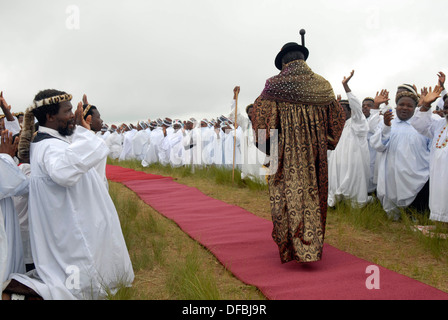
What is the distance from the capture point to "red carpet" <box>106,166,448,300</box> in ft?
8.71

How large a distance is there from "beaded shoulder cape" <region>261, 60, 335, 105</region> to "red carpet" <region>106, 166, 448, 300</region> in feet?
4.81

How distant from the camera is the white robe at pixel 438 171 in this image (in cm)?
405

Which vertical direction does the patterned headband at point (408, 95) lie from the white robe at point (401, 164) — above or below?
above

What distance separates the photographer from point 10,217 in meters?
2.63

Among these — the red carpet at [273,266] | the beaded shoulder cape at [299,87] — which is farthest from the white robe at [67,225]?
the beaded shoulder cape at [299,87]

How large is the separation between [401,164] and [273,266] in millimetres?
2726

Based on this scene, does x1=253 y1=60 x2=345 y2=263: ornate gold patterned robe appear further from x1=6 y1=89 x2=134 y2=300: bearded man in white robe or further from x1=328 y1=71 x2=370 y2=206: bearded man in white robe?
x1=328 y1=71 x2=370 y2=206: bearded man in white robe

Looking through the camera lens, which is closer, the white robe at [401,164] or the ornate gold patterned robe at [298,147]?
the ornate gold patterned robe at [298,147]

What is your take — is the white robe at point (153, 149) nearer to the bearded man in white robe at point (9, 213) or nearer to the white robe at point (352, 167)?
the white robe at point (352, 167)

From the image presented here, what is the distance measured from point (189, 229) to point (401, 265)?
238cm

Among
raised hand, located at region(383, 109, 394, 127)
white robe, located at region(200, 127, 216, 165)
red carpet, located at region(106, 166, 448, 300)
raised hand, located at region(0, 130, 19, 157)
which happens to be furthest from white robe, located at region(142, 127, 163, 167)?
raised hand, located at region(0, 130, 19, 157)

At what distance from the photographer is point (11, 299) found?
236cm
